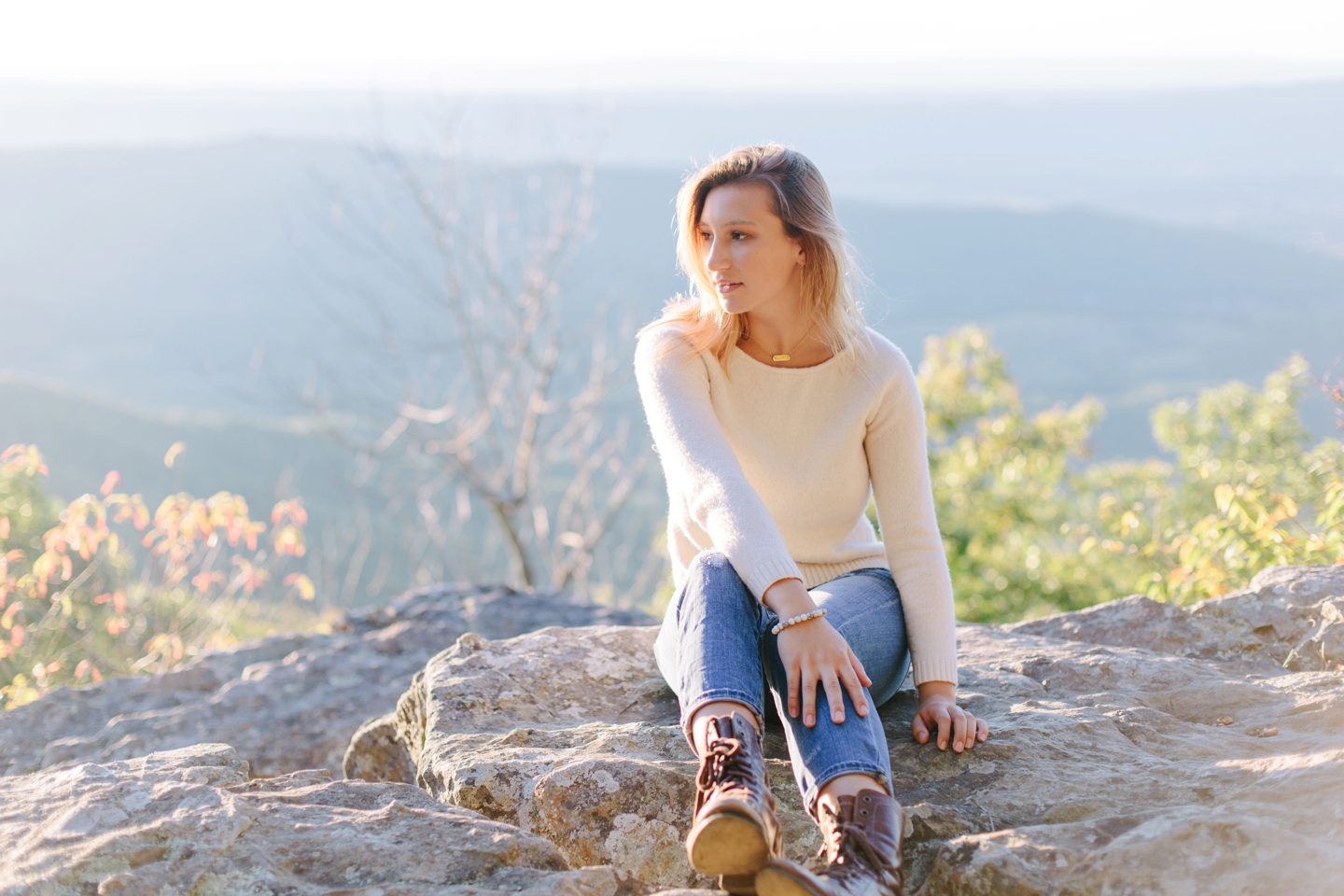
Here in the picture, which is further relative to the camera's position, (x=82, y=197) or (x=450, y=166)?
(x=82, y=197)

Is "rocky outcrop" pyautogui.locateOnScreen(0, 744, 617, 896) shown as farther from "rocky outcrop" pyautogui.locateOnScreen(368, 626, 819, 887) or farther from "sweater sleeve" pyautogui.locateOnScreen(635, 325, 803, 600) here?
"sweater sleeve" pyautogui.locateOnScreen(635, 325, 803, 600)

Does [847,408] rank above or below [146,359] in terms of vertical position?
below

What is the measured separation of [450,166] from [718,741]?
393 inches

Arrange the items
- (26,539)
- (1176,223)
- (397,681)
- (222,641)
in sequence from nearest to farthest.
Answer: (397,681) < (222,641) < (26,539) < (1176,223)

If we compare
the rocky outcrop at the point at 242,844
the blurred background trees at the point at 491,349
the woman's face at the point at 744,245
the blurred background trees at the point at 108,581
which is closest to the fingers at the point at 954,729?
the rocky outcrop at the point at 242,844

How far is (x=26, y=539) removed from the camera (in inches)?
269

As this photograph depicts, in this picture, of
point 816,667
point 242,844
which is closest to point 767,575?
point 816,667

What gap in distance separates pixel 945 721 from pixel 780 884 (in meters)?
0.70

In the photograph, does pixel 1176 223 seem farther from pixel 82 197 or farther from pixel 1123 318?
pixel 82 197

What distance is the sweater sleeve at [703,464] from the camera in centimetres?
199

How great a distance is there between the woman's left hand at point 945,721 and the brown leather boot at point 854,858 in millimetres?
375

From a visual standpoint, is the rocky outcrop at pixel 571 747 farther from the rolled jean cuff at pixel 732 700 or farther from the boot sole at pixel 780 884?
the boot sole at pixel 780 884

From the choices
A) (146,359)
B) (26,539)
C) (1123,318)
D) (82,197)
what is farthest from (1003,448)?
(82,197)

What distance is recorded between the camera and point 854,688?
181cm
